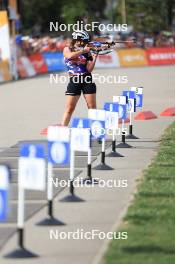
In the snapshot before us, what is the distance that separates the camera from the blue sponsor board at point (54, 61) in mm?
41859

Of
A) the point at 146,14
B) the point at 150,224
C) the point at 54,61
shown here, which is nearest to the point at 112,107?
the point at 150,224

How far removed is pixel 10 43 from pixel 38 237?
27204 mm

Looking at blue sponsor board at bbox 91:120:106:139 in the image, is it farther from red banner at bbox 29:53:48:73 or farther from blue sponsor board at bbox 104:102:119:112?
red banner at bbox 29:53:48:73

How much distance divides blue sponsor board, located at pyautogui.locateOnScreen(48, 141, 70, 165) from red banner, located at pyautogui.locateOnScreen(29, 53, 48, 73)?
30.8 m

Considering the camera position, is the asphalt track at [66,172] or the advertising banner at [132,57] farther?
the advertising banner at [132,57]

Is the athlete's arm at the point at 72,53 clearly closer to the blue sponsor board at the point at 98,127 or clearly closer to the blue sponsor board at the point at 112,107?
the blue sponsor board at the point at 112,107

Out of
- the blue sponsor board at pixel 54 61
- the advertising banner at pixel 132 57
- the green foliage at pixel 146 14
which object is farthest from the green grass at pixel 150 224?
the green foliage at pixel 146 14

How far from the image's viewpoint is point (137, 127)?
17.6m

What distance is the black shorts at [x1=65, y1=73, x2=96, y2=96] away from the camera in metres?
14.4

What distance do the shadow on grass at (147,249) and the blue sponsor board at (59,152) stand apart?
1.59 m

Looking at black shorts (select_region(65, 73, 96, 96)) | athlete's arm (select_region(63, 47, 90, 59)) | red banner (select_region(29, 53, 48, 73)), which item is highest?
red banner (select_region(29, 53, 48, 73))

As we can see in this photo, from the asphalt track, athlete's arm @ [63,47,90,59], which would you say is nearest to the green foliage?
the asphalt track

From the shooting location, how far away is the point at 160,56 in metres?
50.9

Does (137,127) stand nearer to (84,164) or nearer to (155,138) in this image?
(155,138)
